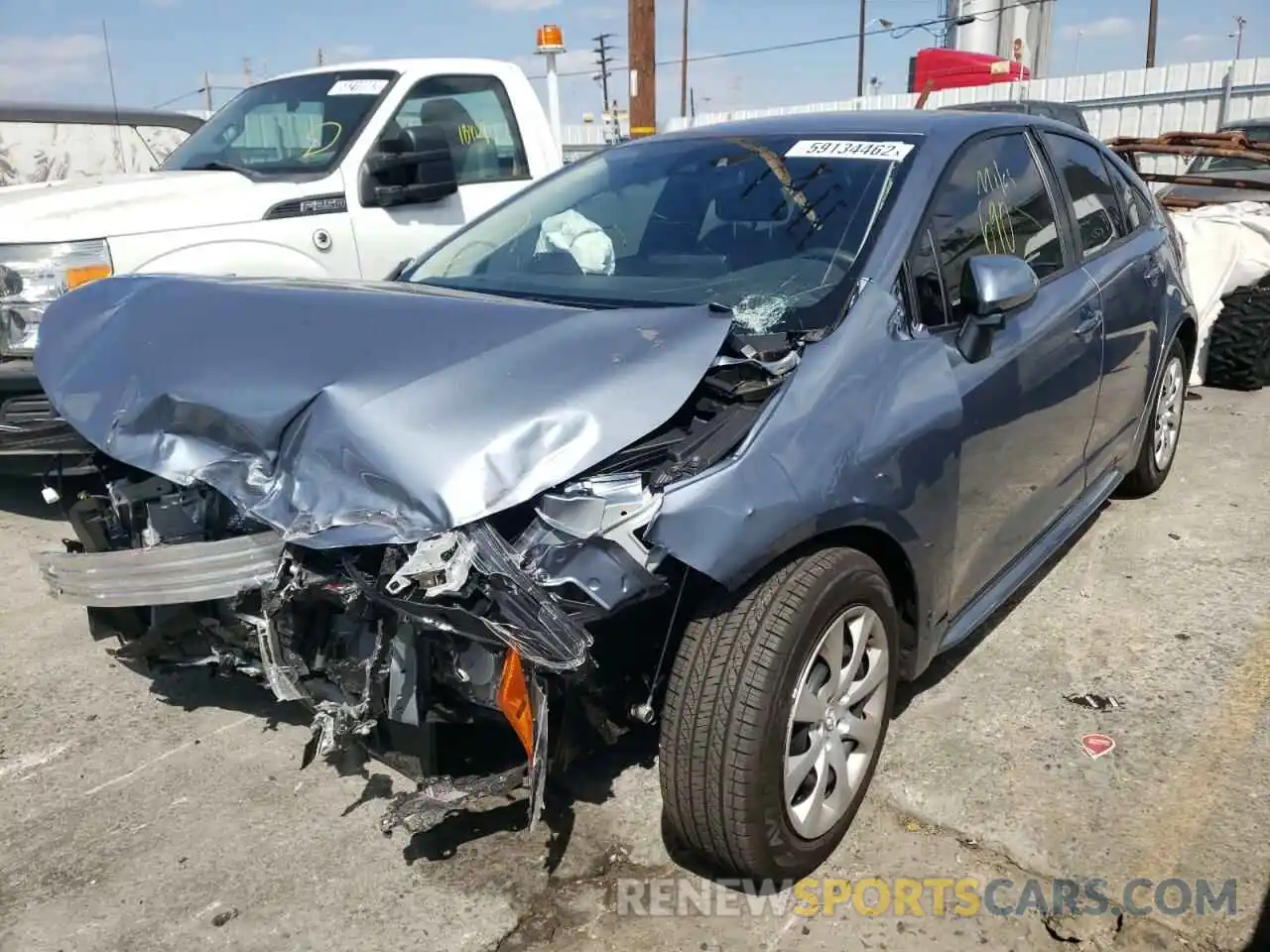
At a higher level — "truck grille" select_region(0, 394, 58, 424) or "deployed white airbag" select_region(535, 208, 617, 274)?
"deployed white airbag" select_region(535, 208, 617, 274)

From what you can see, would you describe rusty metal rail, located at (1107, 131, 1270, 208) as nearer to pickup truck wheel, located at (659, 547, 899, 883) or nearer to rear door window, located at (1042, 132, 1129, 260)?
rear door window, located at (1042, 132, 1129, 260)

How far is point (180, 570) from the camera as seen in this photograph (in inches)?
92.1

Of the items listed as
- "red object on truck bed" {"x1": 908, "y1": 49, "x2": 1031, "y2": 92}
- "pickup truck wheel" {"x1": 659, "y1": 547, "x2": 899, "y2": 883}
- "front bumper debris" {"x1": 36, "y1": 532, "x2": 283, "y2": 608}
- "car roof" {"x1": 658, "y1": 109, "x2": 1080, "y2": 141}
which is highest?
"red object on truck bed" {"x1": 908, "y1": 49, "x2": 1031, "y2": 92}

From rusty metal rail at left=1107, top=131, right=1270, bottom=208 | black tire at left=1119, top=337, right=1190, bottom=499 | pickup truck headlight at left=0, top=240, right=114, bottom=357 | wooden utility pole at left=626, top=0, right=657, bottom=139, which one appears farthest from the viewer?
wooden utility pole at left=626, top=0, right=657, bottom=139

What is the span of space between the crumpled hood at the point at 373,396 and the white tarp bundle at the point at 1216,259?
6.09 m

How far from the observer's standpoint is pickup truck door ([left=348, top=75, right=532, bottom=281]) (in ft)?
17.5

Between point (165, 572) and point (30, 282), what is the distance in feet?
9.07

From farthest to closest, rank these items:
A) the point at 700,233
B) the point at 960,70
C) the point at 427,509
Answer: the point at 960,70
the point at 700,233
the point at 427,509

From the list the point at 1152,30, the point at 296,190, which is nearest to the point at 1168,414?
the point at 296,190

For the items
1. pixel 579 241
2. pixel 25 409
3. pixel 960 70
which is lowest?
pixel 25 409

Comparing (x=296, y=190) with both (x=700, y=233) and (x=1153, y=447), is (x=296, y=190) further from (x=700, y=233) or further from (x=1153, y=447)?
(x=1153, y=447)

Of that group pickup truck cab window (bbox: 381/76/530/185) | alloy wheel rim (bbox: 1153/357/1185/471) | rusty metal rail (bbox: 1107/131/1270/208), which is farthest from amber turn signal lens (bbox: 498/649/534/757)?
rusty metal rail (bbox: 1107/131/1270/208)

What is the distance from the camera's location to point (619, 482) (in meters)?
2.10

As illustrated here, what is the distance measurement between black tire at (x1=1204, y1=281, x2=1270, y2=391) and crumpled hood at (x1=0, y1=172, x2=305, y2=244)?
6007 mm
